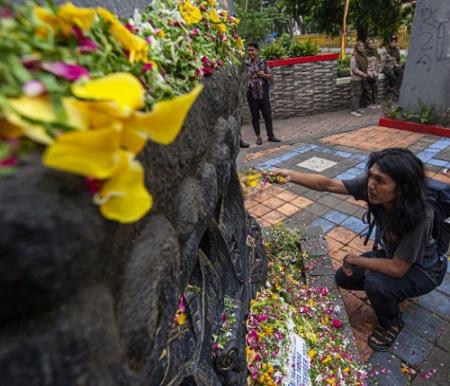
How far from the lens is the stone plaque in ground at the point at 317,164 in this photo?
545cm

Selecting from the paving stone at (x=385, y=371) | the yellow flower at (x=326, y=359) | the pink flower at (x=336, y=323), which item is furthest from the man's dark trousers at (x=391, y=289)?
the yellow flower at (x=326, y=359)

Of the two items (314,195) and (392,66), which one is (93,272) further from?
(392,66)

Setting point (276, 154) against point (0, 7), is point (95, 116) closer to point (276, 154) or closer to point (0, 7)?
point (0, 7)

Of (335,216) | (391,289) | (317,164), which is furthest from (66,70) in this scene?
(317,164)

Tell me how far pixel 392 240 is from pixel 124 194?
2.45 metres

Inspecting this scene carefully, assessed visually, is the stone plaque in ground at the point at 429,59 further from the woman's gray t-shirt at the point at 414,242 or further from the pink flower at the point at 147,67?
the pink flower at the point at 147,67

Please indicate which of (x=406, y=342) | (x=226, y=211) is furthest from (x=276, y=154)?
(x=226, y=211)

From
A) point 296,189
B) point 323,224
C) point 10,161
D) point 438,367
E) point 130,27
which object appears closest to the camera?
point 10,161

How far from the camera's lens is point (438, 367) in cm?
232

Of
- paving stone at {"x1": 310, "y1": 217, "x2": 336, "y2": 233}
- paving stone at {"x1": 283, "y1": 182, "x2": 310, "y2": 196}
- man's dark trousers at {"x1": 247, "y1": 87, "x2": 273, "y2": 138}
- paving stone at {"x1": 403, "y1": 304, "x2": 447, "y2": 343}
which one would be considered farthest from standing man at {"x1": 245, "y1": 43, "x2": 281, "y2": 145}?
paving stone at {"x1": 403, "y1": 304, "x2": 447, "y2": 343}

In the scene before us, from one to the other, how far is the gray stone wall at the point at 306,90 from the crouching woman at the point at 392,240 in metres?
6.60

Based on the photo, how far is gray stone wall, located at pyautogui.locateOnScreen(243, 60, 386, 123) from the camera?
875 cm

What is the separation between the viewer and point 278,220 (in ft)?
13.5

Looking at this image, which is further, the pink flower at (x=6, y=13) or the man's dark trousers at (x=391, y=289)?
the man's dark trousers at (x=391, y=289)
